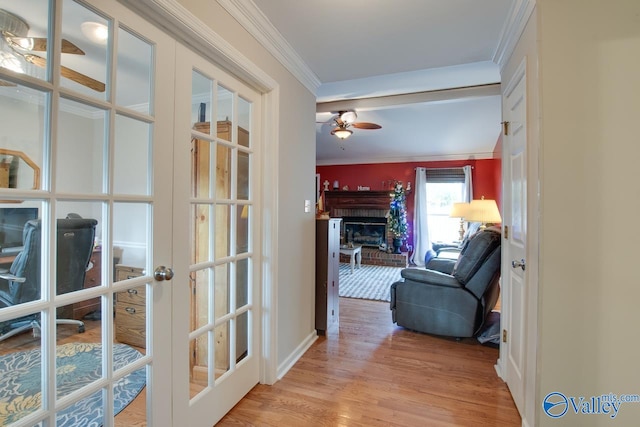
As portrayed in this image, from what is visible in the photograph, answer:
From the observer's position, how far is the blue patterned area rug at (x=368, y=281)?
4395 mm

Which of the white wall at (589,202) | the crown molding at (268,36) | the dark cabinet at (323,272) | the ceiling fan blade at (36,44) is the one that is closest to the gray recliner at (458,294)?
the dark cabinet at (323,272)

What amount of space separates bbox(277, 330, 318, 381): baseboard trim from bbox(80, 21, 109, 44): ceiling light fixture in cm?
215

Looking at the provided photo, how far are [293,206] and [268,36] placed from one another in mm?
1196

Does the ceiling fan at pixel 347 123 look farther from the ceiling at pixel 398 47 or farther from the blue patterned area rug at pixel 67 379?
the blue patterned area rug at pixel 67 379

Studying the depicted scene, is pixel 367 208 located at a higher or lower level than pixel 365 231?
higher

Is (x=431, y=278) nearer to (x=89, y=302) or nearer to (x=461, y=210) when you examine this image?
(x=461, y=210)

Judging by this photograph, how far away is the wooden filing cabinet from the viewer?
1199mm

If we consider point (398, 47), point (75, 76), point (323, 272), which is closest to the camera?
point (75, 76)

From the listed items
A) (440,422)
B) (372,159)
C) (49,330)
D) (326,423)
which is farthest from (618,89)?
(372,159)

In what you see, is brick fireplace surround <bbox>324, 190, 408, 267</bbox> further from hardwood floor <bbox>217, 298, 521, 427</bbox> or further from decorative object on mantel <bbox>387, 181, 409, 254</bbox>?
hardwood floor <bbox>217, 298, 521, 427</bbox>

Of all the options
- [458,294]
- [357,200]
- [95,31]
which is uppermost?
[95,31]

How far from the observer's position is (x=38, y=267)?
95 cm

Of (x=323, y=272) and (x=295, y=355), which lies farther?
(x=323, y=272)

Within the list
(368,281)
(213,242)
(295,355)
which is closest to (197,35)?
(213,242)
